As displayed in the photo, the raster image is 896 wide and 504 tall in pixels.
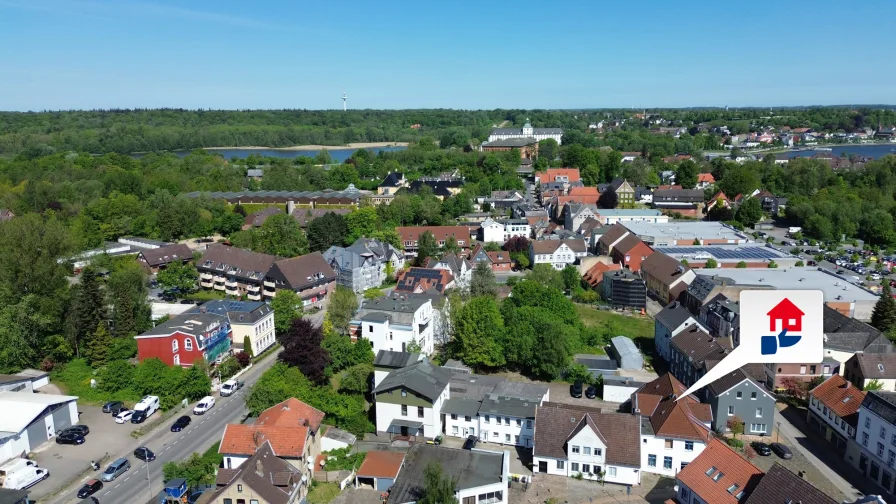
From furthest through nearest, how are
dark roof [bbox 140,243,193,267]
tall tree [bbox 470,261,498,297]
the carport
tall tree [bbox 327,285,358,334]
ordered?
dark roof [bbox 140,243,193,267] → tall tree [bbox 470,261,498,297] → tall tree [bbox 327,285,358,334] → the carport

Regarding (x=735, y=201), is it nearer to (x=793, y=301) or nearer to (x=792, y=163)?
(x=792, y=163)

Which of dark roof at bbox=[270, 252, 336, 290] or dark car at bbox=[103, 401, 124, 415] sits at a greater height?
dark roof at bbox=[270, 252, 336, 290]

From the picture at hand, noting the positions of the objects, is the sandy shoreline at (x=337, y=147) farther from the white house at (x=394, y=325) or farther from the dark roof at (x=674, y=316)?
the dark roof at (x=674, y=316)

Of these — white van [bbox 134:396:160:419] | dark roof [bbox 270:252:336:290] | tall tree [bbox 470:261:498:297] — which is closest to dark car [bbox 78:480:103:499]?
white van [bbox 134:396:160:419]

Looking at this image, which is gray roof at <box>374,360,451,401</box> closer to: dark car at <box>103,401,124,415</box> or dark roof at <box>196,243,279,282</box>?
dark car at <box>103,401,124,415</box>

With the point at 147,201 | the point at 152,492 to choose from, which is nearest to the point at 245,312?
the point at 152,492

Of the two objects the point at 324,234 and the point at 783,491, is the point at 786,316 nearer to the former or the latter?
the point at 783,491
